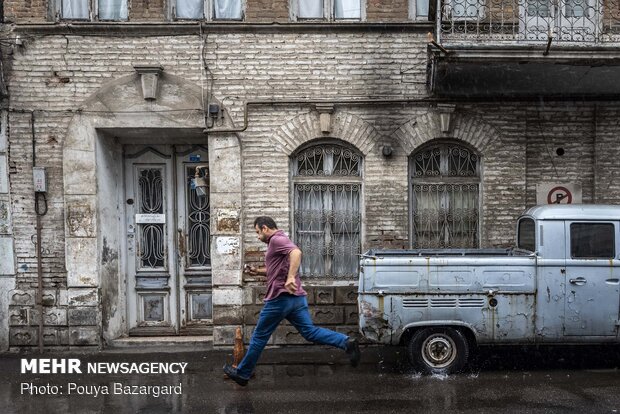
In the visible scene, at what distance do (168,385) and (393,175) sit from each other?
423cm

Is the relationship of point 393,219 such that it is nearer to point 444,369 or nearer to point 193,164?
point 444,369

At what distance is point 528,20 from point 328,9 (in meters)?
2.86

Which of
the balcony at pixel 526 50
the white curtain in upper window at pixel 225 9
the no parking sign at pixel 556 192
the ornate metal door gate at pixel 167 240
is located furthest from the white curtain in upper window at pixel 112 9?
the no parking sign at pixel 556 192

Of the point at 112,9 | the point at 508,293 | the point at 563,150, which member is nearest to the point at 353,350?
the point at 508,293

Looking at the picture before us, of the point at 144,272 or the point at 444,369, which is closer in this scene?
the point at 444,369

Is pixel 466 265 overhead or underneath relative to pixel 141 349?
overhead

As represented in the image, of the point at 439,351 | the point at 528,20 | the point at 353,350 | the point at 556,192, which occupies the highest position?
the point at 528,20

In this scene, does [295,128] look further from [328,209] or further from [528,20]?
[528,20]

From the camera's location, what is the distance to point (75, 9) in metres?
9.24

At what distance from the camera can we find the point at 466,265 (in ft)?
24.3

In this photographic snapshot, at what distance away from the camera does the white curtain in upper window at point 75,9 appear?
923cm

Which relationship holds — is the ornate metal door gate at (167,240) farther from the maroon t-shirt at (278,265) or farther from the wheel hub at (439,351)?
the wheel hub at (439,351)

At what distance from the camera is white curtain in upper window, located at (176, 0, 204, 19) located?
9.27 m

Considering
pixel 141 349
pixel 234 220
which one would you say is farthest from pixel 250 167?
pixel 141 349
